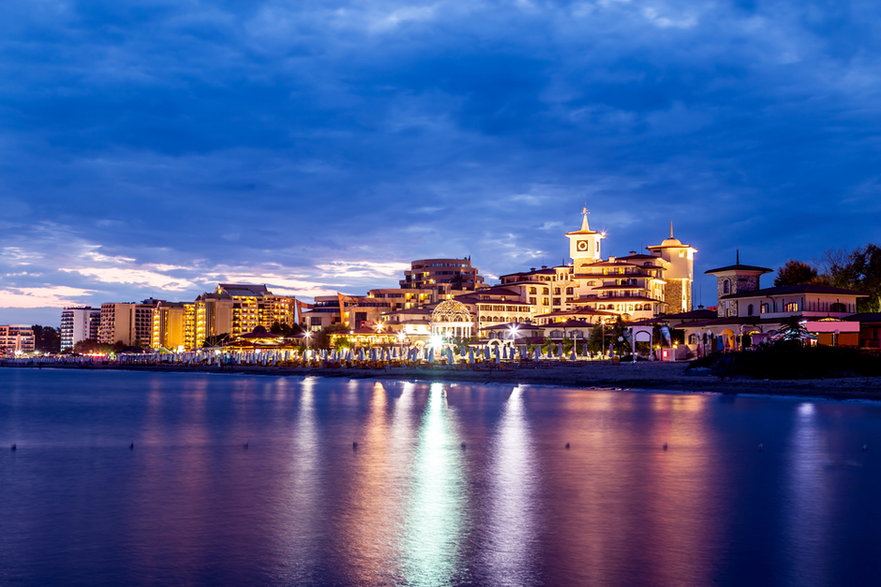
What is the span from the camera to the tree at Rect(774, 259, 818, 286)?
85.2 meters

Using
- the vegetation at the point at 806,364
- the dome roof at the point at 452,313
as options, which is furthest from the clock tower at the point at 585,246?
the vegetation at the point at 806,364

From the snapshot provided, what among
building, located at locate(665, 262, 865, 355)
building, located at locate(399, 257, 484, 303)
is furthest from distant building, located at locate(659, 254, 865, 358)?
building, located at locate(399, 257, 484, 303)

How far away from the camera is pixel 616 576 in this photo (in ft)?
34.9

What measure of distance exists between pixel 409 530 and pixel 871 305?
71313mm

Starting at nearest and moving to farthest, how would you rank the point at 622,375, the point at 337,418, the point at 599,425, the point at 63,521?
the point at 63,521 → the point at 599,425 → the point at 337,418 → the point at 622,375

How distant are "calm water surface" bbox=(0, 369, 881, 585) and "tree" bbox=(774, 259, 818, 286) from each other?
5680 centimetres

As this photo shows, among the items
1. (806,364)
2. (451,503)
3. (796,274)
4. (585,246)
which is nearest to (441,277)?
(585,246)

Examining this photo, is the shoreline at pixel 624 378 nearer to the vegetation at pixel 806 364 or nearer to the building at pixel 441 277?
the vegetation at pixel 806 364

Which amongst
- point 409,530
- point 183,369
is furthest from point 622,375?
point 183,369

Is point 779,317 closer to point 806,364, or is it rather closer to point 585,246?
point 806,364

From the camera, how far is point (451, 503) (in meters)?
15.7

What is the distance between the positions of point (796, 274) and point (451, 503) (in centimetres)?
8026

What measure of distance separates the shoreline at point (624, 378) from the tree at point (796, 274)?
26907mm

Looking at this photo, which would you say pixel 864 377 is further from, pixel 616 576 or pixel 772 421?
pixel 616 576
